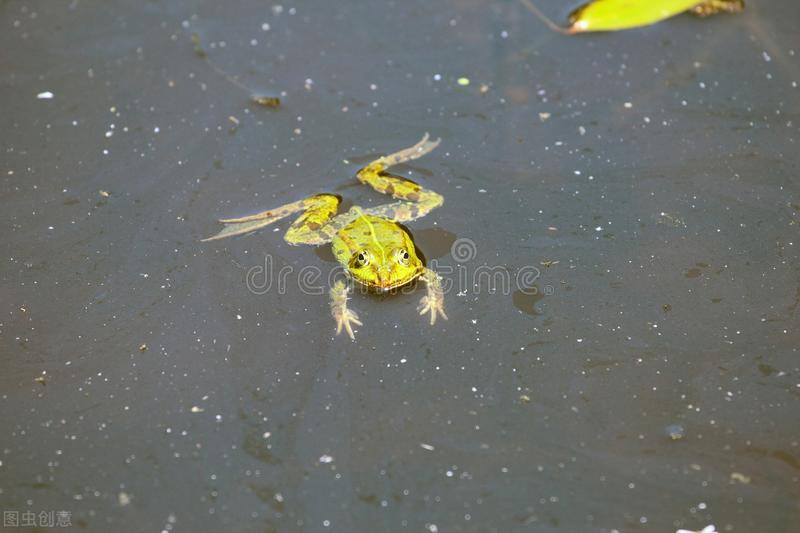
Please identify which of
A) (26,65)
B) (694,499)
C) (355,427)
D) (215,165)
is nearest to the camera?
(694,499)

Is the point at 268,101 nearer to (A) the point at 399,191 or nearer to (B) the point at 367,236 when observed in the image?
(A) the point at 399,191

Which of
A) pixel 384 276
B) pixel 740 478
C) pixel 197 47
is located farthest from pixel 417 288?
pixel 197 47

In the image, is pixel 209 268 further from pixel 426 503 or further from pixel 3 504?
pixel 426 503

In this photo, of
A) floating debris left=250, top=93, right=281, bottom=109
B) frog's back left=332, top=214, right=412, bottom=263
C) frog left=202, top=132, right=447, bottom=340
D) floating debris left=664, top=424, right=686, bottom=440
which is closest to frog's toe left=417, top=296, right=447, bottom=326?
frog left=202, top=132, right=447, bottom=340

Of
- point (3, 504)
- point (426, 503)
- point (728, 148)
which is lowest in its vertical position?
point (3, 504)

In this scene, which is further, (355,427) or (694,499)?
(355,427)

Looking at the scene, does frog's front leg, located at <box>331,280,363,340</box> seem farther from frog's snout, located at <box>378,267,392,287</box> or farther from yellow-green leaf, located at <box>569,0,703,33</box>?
yellow-green leaf, located at <box>569,0,703,33</box>

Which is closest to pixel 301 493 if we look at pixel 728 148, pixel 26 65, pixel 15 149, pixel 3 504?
pixel 3 504

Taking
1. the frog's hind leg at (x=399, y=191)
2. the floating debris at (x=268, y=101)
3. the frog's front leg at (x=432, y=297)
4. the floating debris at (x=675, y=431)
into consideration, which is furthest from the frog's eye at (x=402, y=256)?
the floating debris at (x=268, y=101)
